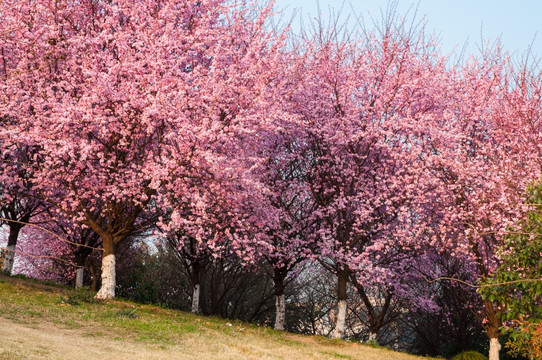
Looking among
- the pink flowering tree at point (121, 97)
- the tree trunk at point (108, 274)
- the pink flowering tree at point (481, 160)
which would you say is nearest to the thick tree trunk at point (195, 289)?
the pink flowering tree at point (121, 97)

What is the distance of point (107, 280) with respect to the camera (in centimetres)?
2009

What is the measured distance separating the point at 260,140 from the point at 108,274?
9815 millimetres

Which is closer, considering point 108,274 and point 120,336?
point 120,336

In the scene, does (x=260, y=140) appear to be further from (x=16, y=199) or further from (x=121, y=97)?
(x=16, y=199)

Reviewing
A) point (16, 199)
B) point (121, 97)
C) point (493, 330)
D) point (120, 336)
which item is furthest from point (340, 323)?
point (16, 199)

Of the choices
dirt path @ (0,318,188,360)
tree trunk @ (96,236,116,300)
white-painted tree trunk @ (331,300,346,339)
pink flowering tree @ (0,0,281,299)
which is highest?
pink flowering tree @ (0,0,281,299)

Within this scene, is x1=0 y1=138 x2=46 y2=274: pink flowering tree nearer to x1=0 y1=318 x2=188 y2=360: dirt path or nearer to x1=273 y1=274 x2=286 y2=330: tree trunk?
x1=0 y1=318 x2=188 y2=360: dirt path

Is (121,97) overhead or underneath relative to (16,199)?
overhead

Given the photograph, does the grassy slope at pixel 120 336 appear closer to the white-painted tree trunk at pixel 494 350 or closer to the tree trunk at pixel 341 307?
the tree trunk at pixel 341 307

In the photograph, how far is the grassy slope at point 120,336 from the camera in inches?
444

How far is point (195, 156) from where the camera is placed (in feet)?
62.1

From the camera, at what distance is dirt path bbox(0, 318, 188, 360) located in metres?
10.1

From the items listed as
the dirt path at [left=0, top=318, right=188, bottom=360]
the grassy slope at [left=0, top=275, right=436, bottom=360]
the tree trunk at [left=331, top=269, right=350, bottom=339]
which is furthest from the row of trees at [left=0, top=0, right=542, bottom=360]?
the dirt path at [left=0, top=318, right=188, bottom=360]

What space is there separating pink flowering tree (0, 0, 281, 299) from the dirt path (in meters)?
6.52
